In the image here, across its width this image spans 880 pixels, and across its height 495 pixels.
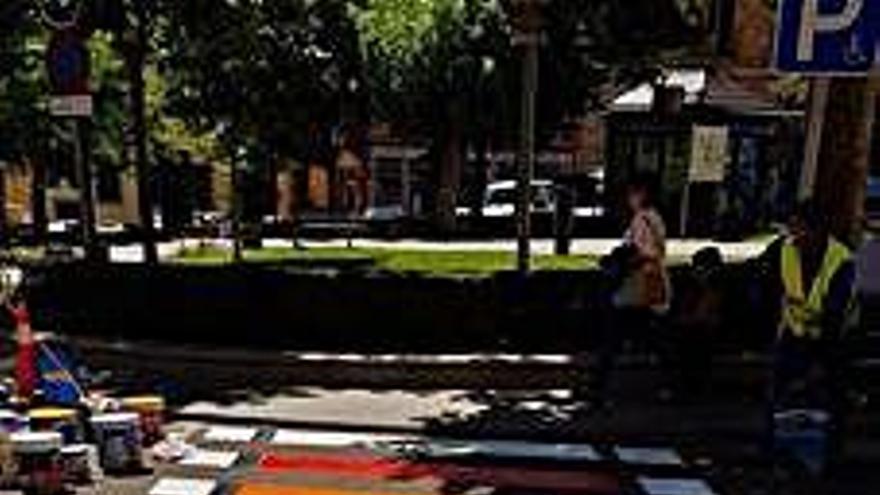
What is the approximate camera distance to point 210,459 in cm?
1184

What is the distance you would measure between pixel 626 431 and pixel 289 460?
2712mm

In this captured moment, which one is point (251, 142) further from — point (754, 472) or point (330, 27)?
point (754, 472)

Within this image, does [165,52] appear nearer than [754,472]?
No

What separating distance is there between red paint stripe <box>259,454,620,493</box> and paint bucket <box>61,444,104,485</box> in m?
1.32

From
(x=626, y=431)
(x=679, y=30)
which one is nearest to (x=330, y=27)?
(x=679, y=30)

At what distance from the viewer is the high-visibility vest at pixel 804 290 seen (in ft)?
35.7

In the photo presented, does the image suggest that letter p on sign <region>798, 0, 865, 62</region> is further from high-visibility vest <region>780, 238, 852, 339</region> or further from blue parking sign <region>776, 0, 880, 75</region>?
high-visibility vest <region>780, 238, 852, 339</region>

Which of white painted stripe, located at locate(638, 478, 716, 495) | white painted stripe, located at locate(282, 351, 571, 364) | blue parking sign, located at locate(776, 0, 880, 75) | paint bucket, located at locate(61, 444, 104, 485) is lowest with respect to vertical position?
white painted stripe, located at locate(638, 478, 716, 495)

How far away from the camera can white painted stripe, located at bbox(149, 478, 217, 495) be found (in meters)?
10.8

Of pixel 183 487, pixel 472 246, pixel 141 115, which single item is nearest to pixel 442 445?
pixel 183 487

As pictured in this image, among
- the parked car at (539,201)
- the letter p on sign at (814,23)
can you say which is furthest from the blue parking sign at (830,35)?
the parked car at (539,201)

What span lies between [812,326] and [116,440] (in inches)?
191

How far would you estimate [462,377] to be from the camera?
14.4m

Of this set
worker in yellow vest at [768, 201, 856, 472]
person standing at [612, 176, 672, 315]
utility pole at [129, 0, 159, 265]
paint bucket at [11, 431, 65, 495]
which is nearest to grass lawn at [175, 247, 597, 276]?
utility pole at [129, 0, 159, 265]
